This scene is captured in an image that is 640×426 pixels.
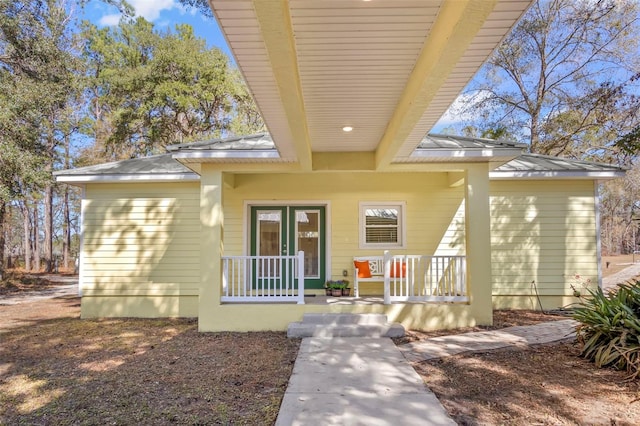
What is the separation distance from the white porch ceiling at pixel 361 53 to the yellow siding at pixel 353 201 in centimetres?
309

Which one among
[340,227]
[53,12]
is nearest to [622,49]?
[340,227]

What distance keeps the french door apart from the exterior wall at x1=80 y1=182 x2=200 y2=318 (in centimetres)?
129

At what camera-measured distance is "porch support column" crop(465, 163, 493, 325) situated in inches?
264

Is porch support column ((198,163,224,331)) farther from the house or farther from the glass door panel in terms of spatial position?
the glass door panel

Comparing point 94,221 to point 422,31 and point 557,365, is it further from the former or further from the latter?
point 557,365

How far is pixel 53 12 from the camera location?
1211 cm

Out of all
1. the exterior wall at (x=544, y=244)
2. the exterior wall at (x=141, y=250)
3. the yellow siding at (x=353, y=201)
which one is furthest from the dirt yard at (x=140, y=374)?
the exterior wall at (x=544, y=244)

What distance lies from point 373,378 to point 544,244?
229 inches

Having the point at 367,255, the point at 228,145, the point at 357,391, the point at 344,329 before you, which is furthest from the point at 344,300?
the point at 228,145

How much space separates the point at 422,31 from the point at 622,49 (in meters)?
14.1

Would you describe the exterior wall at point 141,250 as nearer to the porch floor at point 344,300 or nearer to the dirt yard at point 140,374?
the dirt yard at point 140,374

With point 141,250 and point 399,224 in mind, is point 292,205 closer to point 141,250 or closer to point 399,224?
point 399,224

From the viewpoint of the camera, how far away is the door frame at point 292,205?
8.26 meters

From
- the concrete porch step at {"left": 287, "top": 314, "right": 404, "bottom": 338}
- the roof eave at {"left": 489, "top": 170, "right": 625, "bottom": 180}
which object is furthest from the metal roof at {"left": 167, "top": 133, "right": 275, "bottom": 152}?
the roof eave at {"left": 489, "top": 170, "right": 625, "bottom": 180}
